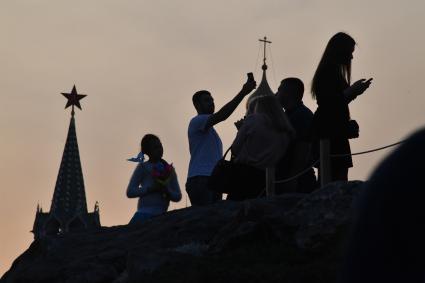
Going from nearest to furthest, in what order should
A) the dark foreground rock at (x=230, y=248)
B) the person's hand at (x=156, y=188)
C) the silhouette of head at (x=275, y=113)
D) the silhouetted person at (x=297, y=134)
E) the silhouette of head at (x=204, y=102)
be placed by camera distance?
the dark foreground rock at (x=230, y=248), the silhouette of head at (x=275, y=113), the silhouetted person at (x=297, y=134), the silhouette of head at (x=204, y=102), the person's hand at (x=156, y=188)

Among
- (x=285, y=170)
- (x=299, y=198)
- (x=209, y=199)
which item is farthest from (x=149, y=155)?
(x=299, y=198)

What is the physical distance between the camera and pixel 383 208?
1.01 metres

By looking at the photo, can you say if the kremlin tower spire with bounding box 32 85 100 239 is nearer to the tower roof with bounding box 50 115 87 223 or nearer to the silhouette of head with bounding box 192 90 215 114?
the tower roof with bounding box 50 115 87 223

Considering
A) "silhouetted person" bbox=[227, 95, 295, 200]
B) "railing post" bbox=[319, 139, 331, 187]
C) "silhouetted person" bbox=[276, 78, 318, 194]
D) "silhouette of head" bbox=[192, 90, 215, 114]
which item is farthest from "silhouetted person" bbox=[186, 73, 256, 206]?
"railing post" bbox=[319, 139, 331, 187]

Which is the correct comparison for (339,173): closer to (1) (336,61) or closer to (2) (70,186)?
(1) (336,61)

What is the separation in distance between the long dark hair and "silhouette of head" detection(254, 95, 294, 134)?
0.54m

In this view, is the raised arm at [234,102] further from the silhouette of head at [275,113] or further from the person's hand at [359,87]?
the person's hand at [359,87]

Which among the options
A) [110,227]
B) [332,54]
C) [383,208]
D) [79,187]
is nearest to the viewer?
[383,208]

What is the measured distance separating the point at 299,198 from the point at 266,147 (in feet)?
2.60

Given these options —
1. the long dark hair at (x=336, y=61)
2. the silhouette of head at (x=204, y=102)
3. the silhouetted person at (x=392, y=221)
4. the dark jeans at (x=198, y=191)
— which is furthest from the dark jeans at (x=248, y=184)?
the silhouetted person at (x=392, y=221)

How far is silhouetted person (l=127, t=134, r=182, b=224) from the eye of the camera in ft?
34.1

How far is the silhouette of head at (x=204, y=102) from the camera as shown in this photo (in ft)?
33.4

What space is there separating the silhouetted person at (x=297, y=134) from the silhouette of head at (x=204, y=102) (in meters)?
0.74

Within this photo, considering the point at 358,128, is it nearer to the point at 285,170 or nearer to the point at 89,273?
the point at 285,170
